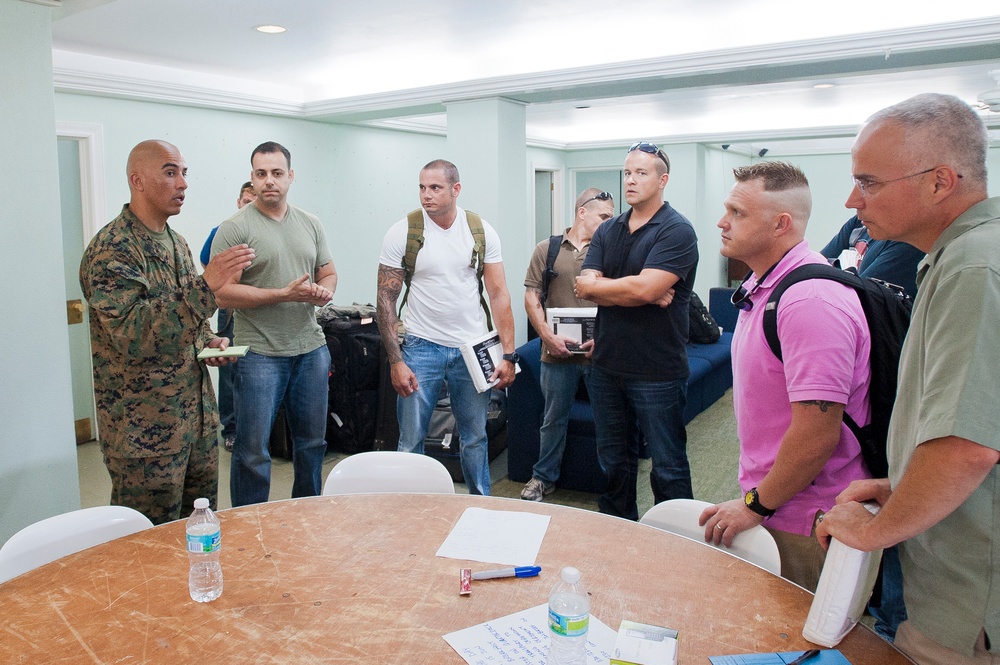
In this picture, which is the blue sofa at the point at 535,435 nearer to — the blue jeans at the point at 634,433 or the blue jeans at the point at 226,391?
the blue jeans at the point at 634,433

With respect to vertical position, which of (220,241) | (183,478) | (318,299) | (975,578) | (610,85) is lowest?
(183,478)

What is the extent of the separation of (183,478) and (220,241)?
1025 millimetres

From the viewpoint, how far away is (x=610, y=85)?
4.75 metres

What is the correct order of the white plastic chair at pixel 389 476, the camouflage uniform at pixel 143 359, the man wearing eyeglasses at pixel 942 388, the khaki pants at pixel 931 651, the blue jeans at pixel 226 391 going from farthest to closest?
1. the blue jeans at pixel 226 391
2. the camouflage uniform at pixel 143 359
3. the white plastic chair at pixel 389 476
4. the khaki pants at pixel 931 651
5. the man wearing eyeglasses at pixel 942 388

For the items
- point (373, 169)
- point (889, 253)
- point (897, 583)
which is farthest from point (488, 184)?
point (897, 583)

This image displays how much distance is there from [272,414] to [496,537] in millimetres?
1646

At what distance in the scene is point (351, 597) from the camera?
157 cm

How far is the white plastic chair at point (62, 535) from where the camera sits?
179cm

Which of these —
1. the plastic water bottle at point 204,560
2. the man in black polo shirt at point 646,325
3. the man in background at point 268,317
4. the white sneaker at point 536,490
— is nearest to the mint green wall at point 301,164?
the man in background at point 268,317

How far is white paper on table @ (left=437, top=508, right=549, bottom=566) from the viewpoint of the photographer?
1.77 m

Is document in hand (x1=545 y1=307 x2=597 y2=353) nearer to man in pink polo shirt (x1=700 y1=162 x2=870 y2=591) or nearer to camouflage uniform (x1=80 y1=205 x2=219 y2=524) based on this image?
man in pink polo shirt (x1=700 y1=162 x2=870 y2=591)

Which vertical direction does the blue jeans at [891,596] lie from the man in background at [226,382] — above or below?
below

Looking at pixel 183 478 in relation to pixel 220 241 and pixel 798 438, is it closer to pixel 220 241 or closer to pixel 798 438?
pixel 220 241

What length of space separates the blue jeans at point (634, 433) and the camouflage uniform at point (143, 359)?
63.9 inches
